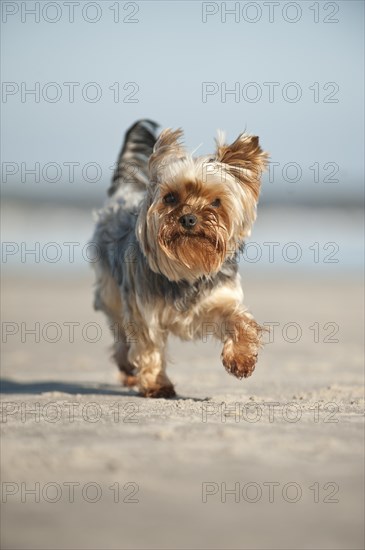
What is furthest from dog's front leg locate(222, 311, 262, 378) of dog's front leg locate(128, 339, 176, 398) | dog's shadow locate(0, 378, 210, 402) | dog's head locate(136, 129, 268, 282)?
dog's shadow locate(0, 378, 210, 402)

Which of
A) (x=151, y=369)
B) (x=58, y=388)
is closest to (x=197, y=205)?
(x=151, y=369)

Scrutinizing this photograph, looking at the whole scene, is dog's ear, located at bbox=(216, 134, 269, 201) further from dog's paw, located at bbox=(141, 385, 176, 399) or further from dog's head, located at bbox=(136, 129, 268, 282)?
dog's paw, located at bbox=(141, 385, 176, 399)

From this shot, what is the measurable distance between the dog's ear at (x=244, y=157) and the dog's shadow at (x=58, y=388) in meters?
2.02

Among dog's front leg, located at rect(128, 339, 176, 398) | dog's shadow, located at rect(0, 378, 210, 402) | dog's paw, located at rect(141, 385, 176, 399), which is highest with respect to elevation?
dog's front leg, located at rect(128, 339, 176, 398)

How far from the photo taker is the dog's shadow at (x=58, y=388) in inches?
321

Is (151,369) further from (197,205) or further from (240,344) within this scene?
(197,205)

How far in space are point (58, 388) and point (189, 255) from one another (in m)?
2.49

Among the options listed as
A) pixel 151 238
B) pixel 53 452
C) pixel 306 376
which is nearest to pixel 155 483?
pixel 53 452

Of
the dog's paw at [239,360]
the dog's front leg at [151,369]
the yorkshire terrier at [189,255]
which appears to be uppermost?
the yorkshire terrier at [189,255]

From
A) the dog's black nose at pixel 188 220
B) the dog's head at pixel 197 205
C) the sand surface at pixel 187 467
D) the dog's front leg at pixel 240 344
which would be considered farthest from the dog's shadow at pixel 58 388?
the dog's black nose at pixel 188 220

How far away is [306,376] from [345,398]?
210 centimetres

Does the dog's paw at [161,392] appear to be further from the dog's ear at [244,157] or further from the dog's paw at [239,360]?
the dog's ear at [244,157]

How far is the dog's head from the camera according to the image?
264 inches

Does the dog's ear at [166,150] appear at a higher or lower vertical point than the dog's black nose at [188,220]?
higher
